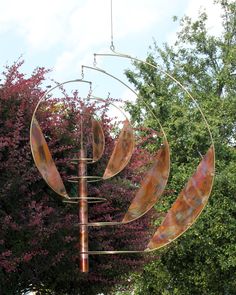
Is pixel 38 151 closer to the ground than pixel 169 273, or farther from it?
farther from it

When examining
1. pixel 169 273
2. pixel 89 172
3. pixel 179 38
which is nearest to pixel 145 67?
pixel 179 38

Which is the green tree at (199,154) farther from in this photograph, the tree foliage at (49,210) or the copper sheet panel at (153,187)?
the copper sheet panel at (153,187)

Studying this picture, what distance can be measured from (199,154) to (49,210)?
7426 mm

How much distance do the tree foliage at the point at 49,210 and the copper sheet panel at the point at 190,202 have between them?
162cm

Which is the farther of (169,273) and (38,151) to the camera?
(169,273)

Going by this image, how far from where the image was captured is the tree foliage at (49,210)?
7004 mm

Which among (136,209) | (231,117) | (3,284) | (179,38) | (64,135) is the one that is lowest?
(3,284)

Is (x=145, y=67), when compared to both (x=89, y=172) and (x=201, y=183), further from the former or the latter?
(x=201, y=183)

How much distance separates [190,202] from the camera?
566 centimetres

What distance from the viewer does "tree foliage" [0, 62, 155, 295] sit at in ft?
23.0

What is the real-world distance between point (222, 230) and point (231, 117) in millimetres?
2562

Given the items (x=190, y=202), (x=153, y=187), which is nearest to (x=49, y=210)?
(x=153, y=187)

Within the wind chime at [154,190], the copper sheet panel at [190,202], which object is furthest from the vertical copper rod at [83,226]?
the copper sheet panel at [190,202]

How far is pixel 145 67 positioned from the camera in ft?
47.7
